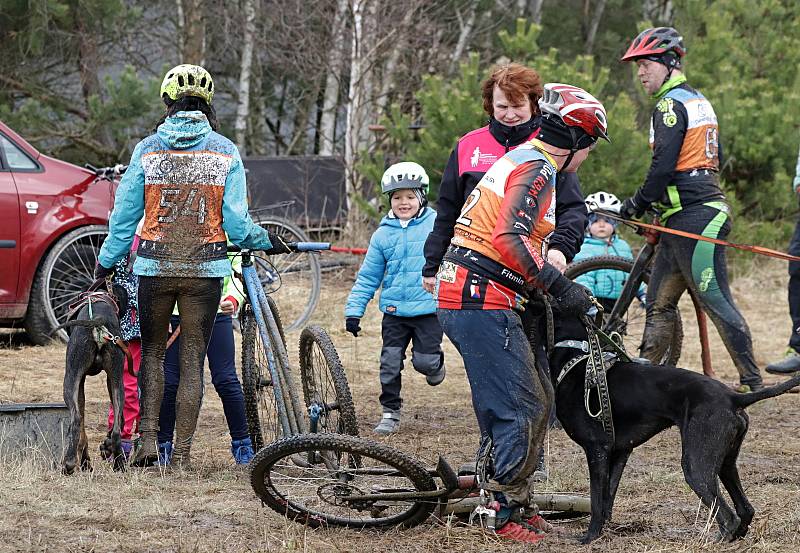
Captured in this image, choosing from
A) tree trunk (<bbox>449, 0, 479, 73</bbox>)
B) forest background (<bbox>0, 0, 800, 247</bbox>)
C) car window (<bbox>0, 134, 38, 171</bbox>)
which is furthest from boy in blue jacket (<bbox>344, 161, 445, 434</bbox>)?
tree trunk (<bbox>449, 0, 479, 73</bbox>)

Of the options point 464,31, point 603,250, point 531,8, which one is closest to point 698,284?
point 603,250

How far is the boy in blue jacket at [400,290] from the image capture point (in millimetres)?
7160

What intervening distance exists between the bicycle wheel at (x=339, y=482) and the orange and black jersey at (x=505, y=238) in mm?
684

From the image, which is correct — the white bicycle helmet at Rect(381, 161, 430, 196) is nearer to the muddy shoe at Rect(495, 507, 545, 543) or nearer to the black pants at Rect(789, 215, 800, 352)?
the muddy shoe at Rect(495, 507, 545, 543)

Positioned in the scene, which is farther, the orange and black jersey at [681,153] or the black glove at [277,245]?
the orange and black jersey at [681,153]

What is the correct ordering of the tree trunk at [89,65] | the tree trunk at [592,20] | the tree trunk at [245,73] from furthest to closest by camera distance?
the tree trunk at [592,20], the tree trunk at [245,73], the tree trunk at [89,65]

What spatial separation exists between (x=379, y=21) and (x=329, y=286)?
4.91 meters

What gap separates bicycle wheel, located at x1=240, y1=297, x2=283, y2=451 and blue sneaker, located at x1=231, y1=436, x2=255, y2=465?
0.26 metres

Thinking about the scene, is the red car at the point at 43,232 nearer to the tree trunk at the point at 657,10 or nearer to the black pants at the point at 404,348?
the black pants at the point at 404,348

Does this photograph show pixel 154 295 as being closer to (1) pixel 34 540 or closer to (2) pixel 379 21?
(1) pixel 34 540

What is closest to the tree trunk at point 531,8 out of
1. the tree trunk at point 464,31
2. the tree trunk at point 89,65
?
the tree trunk at point 464,31

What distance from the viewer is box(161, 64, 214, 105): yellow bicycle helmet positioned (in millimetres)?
5613

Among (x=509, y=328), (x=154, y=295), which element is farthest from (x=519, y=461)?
(x=154, y=295)

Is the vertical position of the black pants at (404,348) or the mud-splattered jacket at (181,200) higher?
the mud-splattered jacket at (181,200)
